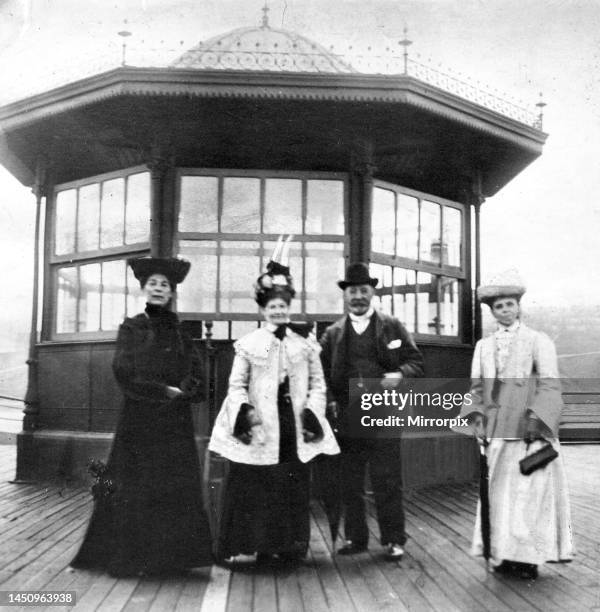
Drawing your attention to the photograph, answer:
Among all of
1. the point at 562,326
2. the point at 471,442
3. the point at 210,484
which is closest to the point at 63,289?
the point at 210,484

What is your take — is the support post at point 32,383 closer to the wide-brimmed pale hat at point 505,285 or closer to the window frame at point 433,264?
the window frame at point 433,264

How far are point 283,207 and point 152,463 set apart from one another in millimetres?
3258

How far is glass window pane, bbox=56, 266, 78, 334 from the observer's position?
22.9 ft

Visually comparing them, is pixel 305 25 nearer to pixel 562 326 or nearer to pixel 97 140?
pixel 97 140

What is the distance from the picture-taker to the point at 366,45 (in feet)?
18.0

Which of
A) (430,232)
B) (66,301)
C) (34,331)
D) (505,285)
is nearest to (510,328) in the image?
(505,285)

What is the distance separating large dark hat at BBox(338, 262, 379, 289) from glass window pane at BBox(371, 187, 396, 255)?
2.29 metres

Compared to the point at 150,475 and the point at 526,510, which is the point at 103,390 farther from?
the point at 526,510

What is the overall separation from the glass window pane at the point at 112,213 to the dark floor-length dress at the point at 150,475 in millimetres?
3133

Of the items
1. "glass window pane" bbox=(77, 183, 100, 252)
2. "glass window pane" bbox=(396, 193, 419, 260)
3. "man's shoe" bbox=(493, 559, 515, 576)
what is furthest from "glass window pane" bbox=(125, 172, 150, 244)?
"man's shoe" bbox=(493, 559, 515, 576)

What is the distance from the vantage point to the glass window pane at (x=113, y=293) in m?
6.68

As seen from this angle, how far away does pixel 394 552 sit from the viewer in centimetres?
401

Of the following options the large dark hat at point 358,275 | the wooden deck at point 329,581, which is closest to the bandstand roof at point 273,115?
the large dark hat at point 358,275

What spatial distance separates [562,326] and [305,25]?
362 centimetres
